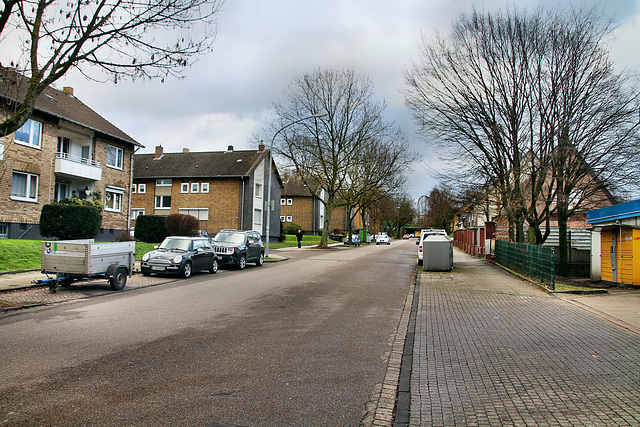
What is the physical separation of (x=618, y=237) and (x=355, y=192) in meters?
32.4

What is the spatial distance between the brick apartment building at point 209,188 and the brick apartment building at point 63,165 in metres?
12.2

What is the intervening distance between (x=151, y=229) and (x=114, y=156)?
7475mm

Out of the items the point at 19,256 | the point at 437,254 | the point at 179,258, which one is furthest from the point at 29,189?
the point at 437,254

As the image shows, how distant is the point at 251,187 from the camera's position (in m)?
43.8

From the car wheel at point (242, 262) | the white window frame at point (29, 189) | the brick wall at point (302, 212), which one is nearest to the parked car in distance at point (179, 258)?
the car wheel at point (242, 262)

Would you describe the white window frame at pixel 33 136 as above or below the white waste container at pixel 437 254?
above

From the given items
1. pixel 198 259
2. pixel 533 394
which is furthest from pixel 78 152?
pixel 533 394

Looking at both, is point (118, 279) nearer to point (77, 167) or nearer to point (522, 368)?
point (522, 368)

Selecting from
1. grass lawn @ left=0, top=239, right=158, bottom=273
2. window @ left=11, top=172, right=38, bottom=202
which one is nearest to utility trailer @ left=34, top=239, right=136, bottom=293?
grass lawn @ left=0, top=239, right=158, bottom=273

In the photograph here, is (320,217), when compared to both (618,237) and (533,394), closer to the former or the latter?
(618,237)

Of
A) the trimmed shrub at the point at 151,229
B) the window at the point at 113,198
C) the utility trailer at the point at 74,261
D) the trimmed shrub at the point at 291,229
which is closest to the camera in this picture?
the utility trailer at the point at 74,261

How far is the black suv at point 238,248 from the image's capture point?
1959 cm

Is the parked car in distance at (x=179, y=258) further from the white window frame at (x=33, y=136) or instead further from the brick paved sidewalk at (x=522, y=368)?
the white window frame at (x=33, y=136)

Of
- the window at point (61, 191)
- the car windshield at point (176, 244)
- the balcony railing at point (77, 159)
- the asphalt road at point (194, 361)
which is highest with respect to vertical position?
the balcony railing at point (77, 159)
